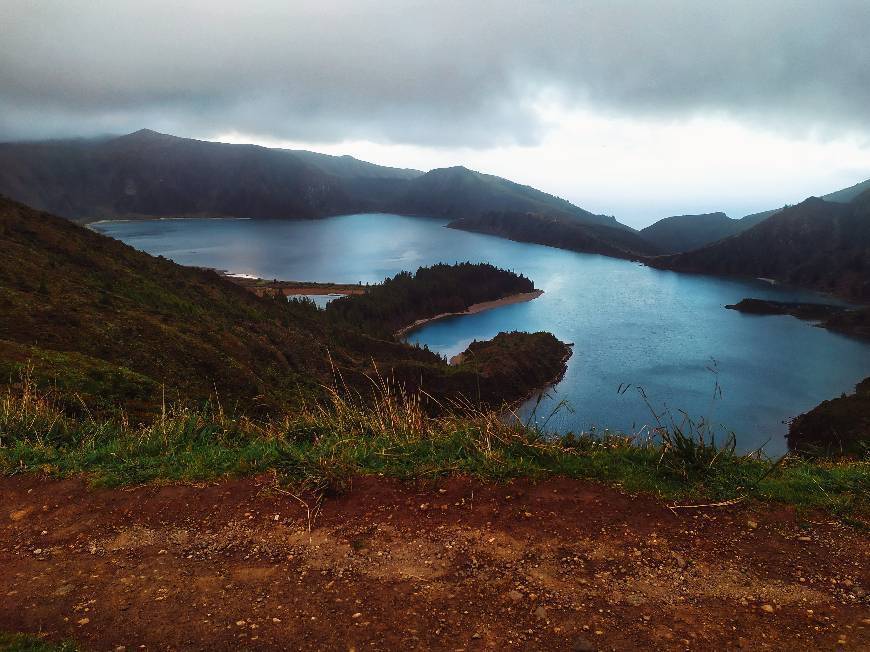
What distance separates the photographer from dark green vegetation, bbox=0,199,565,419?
1669 centimetres

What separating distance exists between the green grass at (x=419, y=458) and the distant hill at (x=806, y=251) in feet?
550

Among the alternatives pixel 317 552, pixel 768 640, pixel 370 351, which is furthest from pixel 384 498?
pixel 370 351

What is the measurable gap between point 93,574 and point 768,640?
6.59 meters

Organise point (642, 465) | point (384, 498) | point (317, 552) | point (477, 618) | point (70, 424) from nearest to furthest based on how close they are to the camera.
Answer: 1. point (477, 618)
2. point (317, 552)
3. point (384, 498)
4. point (642, 465)
5. point (70, 424)

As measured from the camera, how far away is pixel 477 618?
469 cm

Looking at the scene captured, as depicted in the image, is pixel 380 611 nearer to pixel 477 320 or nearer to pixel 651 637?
pixel 651 637

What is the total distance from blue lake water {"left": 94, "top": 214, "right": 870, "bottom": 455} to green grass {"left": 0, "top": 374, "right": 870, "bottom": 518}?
11013mm

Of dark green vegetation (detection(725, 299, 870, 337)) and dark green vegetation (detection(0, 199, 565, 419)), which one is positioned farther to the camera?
dark green vegetation (detection(725, 299, 870, 337))

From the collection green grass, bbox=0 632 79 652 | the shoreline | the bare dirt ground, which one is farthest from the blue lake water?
green grass, bbox=0 632 79 652

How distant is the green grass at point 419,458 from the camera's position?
6.63 meters

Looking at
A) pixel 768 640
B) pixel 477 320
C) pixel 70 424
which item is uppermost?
pixel 768 640

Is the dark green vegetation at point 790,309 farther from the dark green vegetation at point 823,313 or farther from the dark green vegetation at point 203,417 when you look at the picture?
the dark green vegetation at point 203,417

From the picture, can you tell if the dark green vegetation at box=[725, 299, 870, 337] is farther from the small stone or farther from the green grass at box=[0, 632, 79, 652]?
the green grass at box=[0, 632, 79, 652]

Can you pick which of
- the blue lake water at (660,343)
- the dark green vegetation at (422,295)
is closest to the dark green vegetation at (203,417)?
the blue lake water at (660,343)
